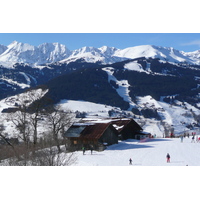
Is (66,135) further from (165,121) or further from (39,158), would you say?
(165,121)

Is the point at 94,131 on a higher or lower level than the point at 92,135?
higher

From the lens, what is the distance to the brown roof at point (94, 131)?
40188mm

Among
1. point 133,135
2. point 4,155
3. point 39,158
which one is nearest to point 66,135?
point 133,135

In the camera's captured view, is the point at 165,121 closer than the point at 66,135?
No

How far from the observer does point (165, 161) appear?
26.9 metres

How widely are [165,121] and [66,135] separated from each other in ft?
497

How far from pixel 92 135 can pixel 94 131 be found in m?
1.04

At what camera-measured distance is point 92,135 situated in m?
40.4

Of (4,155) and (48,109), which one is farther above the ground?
(48,109)

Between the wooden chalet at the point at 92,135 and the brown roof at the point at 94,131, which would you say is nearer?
the wooden chalet at the point at 92,135

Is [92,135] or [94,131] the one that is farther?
[94,131]

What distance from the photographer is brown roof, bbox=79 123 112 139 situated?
4019cm

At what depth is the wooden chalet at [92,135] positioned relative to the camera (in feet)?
131

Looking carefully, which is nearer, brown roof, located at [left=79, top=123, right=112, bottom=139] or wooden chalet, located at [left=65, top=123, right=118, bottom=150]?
wooden chalet, located at [left=65, top=123, right=118, bottom=150]
